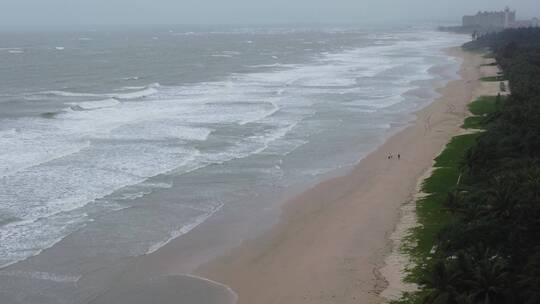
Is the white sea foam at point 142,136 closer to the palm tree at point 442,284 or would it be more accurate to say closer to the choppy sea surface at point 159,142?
the choppy sea surface at point 159,142

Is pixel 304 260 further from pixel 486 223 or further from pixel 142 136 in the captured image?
pixel 142 136

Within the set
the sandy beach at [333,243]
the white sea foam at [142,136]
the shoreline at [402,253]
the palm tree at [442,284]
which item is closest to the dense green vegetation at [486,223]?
the palm tree at [442,284]

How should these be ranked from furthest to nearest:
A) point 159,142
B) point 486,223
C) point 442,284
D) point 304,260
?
1. point 159,142
2. point 304,260
3. point 486,223
4. point 442,284

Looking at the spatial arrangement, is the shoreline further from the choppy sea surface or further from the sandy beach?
the choppy sea surface

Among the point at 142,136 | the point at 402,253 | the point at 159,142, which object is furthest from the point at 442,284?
the point at 142,136

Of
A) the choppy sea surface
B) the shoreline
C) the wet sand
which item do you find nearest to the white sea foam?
the choppy sea surface

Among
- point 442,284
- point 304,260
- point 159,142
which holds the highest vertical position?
point 442,284

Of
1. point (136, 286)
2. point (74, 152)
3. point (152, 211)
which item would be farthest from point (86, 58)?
point (136, 286)
